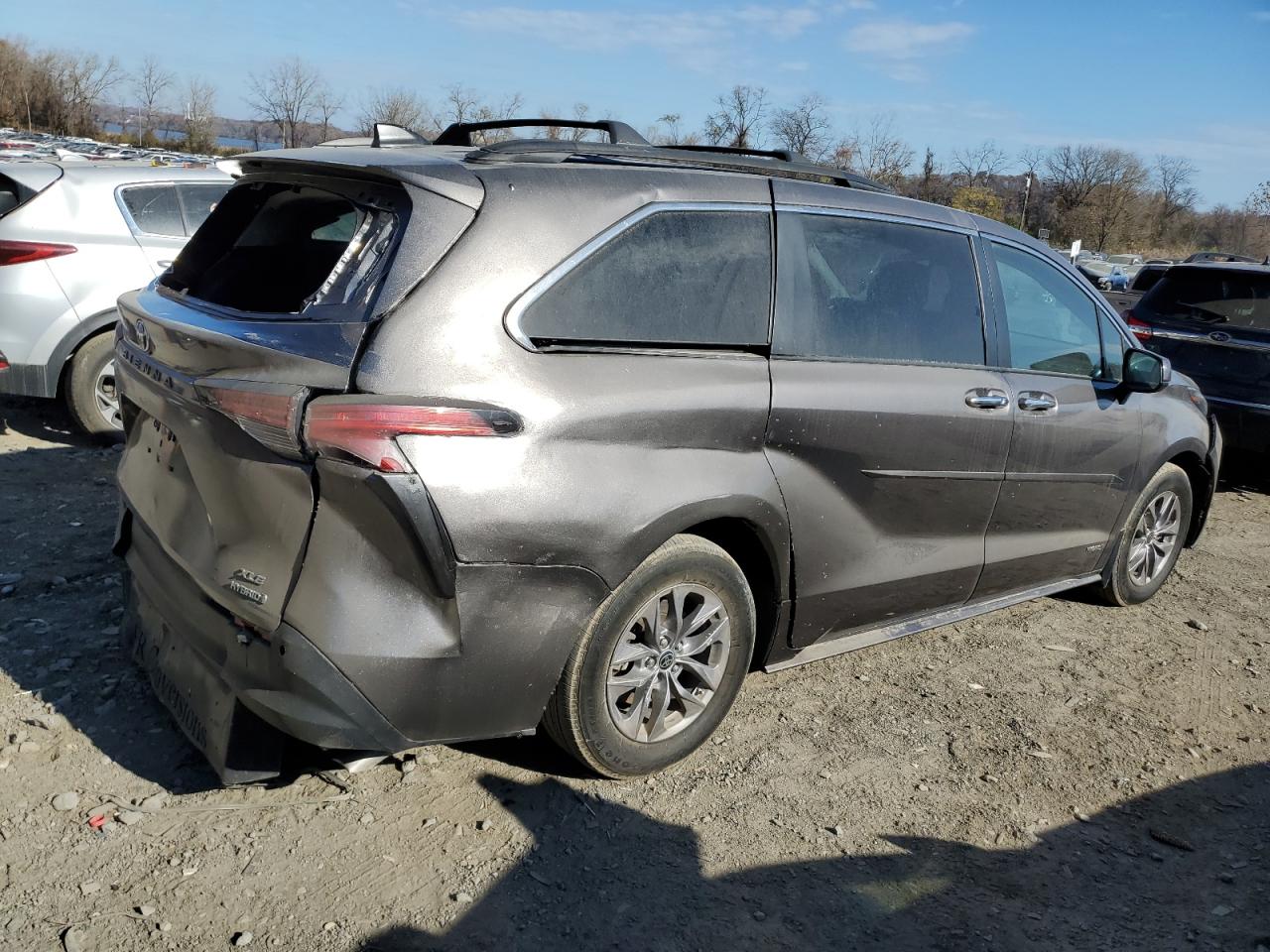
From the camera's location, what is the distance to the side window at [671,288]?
314 cm

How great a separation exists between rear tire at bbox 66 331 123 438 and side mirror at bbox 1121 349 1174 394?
5802mm

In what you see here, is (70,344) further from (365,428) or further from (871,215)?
(871,215)

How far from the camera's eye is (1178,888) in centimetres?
330

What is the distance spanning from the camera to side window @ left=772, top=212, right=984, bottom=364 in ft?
12.2

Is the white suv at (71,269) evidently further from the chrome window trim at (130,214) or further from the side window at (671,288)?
the side window at (671,288)

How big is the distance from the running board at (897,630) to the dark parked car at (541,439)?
19 millimetres

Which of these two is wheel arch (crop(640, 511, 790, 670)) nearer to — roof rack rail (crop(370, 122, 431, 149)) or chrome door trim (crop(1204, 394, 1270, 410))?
roof rack rail (crop(370, 122, 431, 149))

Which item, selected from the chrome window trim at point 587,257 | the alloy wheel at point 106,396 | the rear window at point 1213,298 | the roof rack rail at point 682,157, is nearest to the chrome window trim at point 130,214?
the alloy wheel at point 106,396

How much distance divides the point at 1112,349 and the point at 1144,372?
0.57 feet

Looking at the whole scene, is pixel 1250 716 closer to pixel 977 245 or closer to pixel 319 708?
pixel 977 245

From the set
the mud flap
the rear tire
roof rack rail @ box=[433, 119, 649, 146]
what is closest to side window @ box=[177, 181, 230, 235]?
the rear tire

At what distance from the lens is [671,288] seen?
3.38 meters

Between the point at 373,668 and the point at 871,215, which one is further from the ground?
the point at 871,215

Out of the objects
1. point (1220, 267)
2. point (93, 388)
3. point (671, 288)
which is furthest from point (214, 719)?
point (1220, 267)
